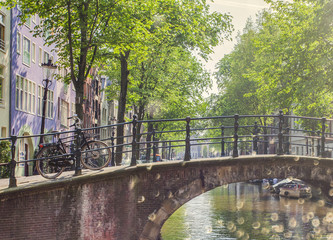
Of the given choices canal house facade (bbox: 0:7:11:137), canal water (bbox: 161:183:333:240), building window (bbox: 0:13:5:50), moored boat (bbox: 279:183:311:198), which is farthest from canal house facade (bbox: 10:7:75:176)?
moored boat (bbox: 279:183:311:198)

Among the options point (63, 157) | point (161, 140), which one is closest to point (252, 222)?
point (63, 157)

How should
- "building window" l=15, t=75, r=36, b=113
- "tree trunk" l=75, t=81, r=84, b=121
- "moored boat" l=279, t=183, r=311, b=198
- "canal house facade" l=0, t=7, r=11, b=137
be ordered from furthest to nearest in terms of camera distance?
"moored boat" l=279, t=183, r=311, b=198 → "building window" l=15, t=75, r=36, b=113 → "canal house facade" l=0, t=7, r=11, b=137 → "tree trunk" l=75, t=81, r=84, b=121

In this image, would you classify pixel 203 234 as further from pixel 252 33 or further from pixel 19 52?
pixel 252 33

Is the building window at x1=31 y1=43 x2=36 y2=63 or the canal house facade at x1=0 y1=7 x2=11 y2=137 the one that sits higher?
the building window at x1=31 y1=43 x2=36 y2=63

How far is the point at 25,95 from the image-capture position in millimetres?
30984

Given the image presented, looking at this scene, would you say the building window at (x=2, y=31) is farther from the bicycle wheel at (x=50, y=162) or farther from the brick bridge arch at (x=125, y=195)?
the brick bridge arch at (x=125, y=195)

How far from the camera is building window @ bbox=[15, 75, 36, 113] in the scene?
29.6 m

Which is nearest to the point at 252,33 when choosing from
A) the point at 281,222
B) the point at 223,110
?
the point at 223,110

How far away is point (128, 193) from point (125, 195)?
0.32 ft

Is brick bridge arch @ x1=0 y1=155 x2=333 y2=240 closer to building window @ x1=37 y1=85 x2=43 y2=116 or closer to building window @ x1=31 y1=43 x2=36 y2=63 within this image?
building window @ x1=31 y1=43 x2=36 y2=63

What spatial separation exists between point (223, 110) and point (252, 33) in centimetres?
815

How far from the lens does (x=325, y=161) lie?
14.9m

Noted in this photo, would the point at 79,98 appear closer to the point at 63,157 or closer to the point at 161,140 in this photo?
the point at 63,157

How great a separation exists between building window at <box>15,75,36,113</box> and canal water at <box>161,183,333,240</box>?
10.6 metres
